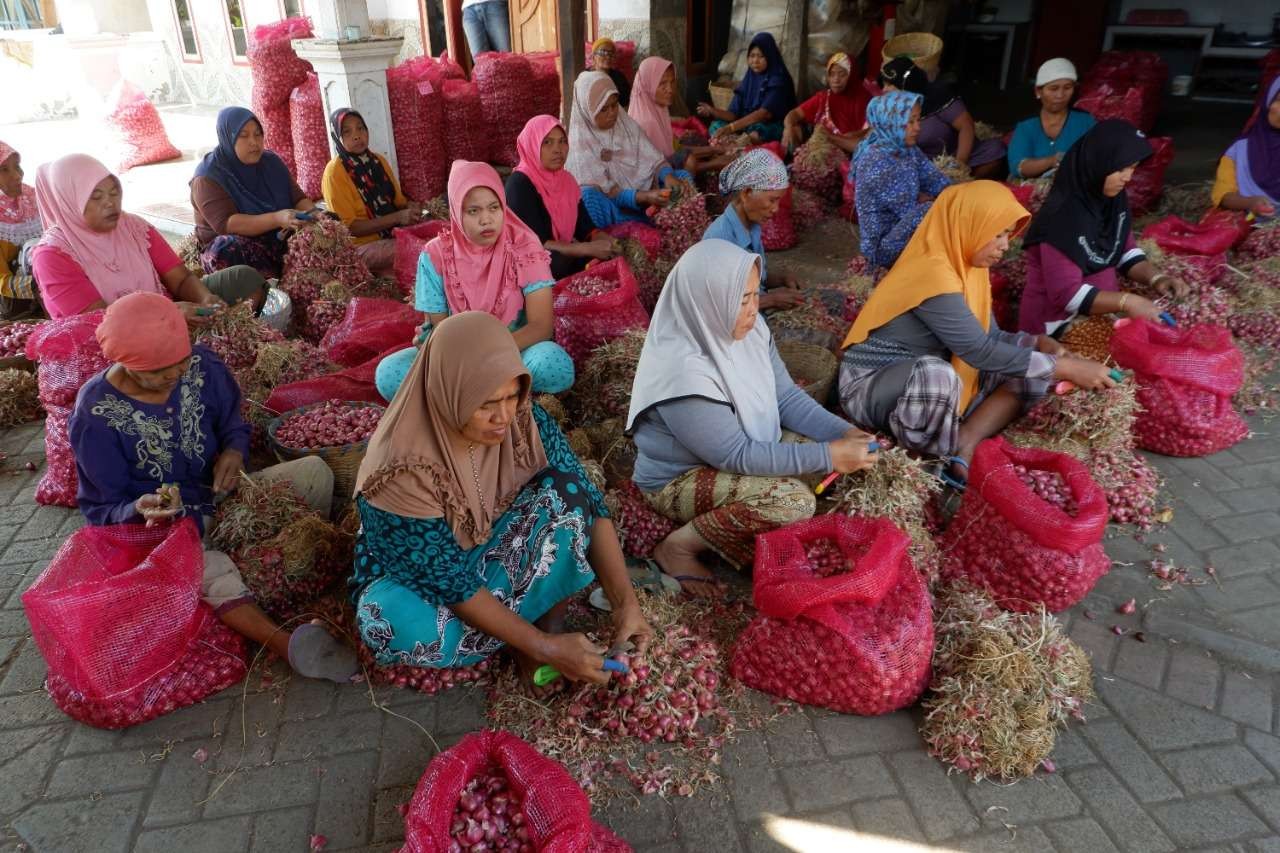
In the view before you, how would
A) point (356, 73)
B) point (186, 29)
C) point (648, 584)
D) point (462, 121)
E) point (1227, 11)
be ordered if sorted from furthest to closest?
1. point (186, 29)
2. point (1227, 11)
3. point (462, 121)
4. point (356, 73)
5. point (648, 584)

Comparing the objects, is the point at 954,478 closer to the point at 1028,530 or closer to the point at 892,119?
the point at 1028,530

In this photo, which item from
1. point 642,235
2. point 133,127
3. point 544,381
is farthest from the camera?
point 133,127

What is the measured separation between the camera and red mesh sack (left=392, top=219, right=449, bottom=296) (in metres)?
4.77

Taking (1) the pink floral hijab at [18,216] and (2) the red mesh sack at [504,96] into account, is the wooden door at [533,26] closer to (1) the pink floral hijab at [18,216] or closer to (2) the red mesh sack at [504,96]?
(2) the red mesh sack at [504,96]

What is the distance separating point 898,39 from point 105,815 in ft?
27.7

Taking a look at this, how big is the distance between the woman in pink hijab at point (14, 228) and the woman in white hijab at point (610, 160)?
3.04 meters

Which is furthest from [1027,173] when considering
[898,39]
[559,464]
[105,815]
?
[105,815]

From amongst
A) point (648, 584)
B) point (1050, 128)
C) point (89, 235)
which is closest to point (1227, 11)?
point (1050, 128)

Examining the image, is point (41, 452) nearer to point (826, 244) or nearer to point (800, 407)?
point (800, 407)

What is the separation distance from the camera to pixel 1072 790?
2105 millimetres

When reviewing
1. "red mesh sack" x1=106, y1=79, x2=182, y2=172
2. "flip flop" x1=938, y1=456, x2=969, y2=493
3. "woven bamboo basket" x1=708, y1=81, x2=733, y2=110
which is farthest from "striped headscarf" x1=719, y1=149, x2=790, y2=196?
"red mesh sack" x1=106, y1=79, x2=182, y2=172

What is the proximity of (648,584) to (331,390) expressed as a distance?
1786mm

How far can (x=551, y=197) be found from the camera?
182 inches

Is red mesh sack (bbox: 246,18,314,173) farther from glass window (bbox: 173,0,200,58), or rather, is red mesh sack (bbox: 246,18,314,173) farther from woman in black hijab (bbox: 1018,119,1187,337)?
woman in black hijab (bbox: 1018,119,1187,337)
